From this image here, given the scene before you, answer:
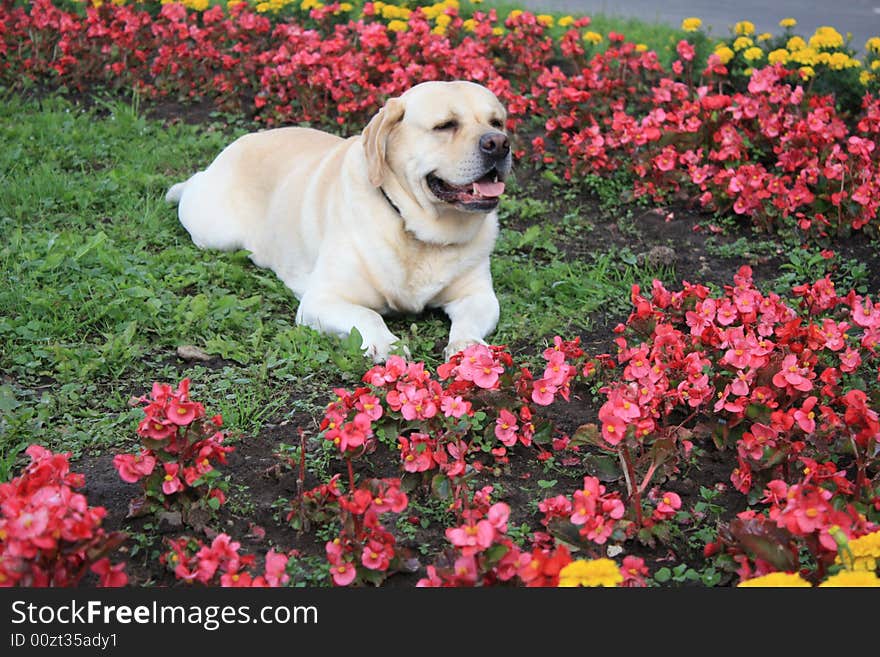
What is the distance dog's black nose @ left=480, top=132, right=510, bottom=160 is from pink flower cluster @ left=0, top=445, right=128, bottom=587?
8.09 feet

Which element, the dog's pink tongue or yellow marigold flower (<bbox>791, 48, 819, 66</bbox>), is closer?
the dog's pink tongue

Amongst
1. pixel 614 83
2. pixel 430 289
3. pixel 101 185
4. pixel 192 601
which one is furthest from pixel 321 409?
pixel 614 83

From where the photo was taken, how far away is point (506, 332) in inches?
186

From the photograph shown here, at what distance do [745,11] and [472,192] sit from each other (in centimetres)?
794

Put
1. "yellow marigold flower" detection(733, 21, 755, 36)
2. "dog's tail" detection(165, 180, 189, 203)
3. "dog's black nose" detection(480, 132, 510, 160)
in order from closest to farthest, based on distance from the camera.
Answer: "dog's black nose" detection(480, 132, 510, 160)
"dog's tail" detection(165, 180, 189, 203)
"yellow marigold flower" detection(733, 21, 755, 36)

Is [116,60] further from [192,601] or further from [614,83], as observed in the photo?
[192,601]

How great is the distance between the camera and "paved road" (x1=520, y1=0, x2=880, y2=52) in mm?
10484

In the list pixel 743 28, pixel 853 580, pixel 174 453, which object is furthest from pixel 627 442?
pixel 743 28

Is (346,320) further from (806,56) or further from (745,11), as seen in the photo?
(745,11)

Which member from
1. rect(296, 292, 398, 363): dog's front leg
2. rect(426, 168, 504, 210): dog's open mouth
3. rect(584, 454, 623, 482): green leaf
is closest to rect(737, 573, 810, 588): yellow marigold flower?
rect(584, 454, 623, 482): green leaf

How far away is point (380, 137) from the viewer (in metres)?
4.65

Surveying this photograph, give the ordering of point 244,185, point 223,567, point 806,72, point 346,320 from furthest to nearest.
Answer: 1. point 806,72
2. point 244,185
3. point 346,320
4. point 223,567

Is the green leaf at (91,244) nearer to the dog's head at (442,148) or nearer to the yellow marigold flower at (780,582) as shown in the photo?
the dog's head at (442,148)

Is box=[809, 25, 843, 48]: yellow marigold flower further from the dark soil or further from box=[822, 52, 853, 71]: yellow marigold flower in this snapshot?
the dark soil
